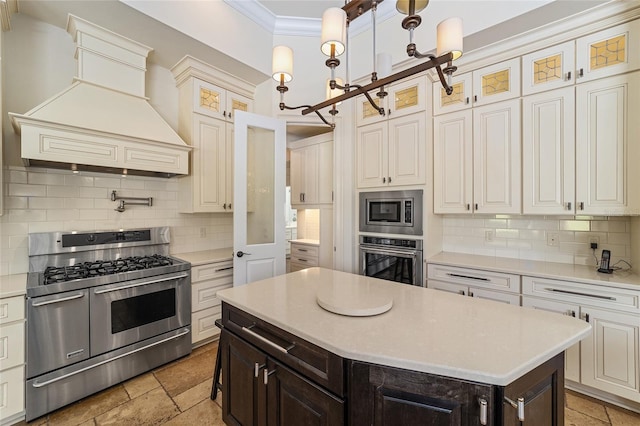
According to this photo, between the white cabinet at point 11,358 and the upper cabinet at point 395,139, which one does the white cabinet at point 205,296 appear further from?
the upper cabinet at point 395,139

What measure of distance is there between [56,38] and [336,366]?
338cm

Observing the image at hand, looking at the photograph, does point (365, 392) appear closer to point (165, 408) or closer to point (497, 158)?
point (165, 408)

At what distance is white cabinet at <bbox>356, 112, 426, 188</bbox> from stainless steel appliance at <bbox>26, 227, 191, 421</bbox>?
2106 mm

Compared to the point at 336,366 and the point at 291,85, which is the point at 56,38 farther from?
the point at 336,366

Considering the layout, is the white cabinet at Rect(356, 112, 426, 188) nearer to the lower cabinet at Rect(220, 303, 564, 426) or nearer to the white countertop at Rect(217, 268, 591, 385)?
the white countertop at Rect(217, 268, 591, 385)

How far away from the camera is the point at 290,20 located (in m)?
3.05

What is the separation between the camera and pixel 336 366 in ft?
3.31

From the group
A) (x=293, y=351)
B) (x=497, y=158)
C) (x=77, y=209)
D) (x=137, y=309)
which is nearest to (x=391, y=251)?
(x=497, y=158)

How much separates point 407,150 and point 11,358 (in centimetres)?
342

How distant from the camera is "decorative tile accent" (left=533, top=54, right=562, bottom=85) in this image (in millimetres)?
2219

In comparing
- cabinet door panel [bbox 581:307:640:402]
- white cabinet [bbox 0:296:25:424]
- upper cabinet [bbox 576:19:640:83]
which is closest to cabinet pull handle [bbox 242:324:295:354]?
white cabinet [bbox 0:296:25:424]

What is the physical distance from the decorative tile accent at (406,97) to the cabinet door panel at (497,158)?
0.58 meters

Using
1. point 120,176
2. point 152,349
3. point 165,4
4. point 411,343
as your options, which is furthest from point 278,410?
point 165,4

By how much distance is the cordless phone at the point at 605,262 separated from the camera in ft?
6.87
